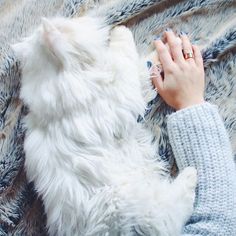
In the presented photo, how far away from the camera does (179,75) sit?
1176 mm

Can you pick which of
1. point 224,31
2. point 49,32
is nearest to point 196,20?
point 224,31

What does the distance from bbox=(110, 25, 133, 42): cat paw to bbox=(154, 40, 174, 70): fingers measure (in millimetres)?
71

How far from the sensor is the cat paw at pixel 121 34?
1.17m

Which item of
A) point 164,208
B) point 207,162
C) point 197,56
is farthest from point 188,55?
point 164,208

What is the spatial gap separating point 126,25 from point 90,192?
44 centimetres

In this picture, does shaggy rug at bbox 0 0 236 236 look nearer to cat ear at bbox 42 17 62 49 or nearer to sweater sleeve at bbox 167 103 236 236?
sweater sleeve at bbox 167 103 236 236

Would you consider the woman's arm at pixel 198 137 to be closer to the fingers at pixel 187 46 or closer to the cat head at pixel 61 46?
the fingers at pixel 187 46

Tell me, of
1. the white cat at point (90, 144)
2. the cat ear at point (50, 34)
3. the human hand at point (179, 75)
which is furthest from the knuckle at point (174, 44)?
the cat ear at point (50, 34)

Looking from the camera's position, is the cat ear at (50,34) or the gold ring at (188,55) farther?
the gold ring at (188,55)

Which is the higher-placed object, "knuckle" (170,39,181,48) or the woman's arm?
"knuckle" (170,39,181,48)

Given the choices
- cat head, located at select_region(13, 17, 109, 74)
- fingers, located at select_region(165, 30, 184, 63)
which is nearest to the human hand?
fingers, located at select_region(165, 30, 184, 63)

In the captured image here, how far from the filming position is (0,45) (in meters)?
1.22

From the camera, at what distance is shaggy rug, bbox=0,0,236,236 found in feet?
3.83

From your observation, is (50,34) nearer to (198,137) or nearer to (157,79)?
(157,79)
